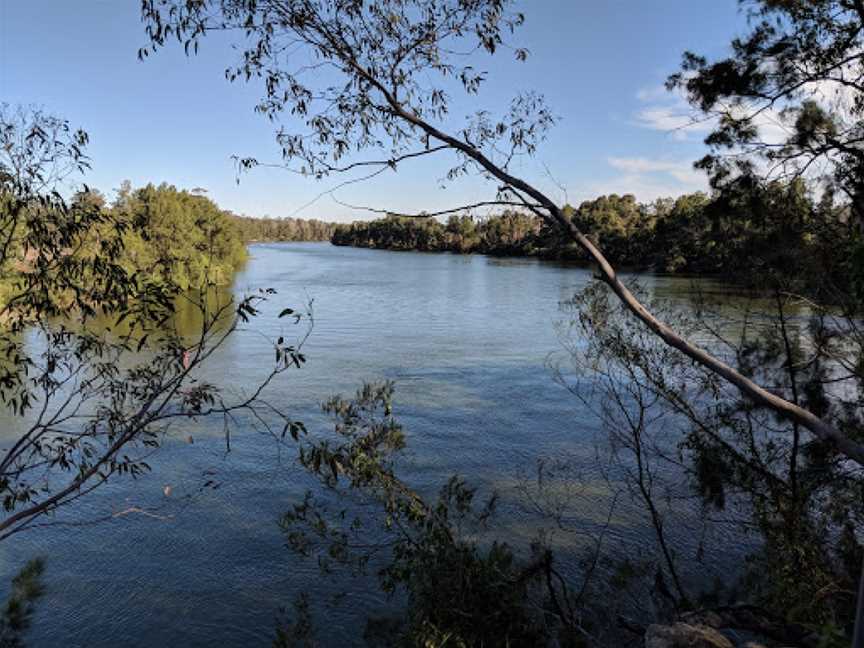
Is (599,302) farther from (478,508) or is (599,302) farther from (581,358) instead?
(581,358)

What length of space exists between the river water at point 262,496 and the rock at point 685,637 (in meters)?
4.62

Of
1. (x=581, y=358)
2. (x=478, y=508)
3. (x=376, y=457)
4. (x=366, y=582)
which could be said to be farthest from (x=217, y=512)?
(x=581, y=358)

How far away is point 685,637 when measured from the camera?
3889 millimetres

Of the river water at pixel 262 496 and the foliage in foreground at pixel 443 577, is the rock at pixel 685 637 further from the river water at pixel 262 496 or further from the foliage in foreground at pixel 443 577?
the river water at pixel 262 496

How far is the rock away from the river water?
15.2ft

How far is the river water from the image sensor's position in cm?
806

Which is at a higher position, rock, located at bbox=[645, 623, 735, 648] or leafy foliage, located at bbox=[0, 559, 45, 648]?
rock, located at bbox=[645, 623, 735, 648]

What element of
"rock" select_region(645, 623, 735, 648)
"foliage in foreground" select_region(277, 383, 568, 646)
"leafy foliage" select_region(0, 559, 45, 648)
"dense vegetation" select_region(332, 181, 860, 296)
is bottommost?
"leafy foliage" select_region(0, 559, 45, 648)

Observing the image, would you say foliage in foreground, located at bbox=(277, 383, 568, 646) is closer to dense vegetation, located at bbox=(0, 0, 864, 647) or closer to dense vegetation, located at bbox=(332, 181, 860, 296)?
dense vegetation, located at bbox=(0, 0, 864, 647)

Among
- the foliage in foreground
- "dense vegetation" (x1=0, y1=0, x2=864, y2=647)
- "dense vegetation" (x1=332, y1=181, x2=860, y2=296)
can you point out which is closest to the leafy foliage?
"dense vegetation" (x1=0, y1=0, x2=864, y2=647)

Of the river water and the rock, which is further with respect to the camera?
the river water

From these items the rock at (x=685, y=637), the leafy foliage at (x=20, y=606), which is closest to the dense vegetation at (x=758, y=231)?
the rock at (x=685, y=637)

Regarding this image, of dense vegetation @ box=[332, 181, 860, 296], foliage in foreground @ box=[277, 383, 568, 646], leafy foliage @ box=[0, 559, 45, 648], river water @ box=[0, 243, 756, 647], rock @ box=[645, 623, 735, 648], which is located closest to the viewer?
rock @ box=[645, 623, 735, 648]

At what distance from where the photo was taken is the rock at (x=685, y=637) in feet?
12.6
